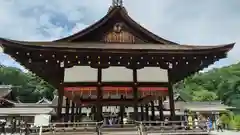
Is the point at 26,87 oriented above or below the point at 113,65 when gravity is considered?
above

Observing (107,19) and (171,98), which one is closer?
(171,98)

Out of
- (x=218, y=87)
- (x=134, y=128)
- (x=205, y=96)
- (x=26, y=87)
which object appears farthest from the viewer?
(x=26, y=87)

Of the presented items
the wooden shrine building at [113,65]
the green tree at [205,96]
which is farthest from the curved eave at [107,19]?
the green tree at [205,96]

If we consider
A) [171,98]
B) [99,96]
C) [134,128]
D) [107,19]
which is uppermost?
[107,19]

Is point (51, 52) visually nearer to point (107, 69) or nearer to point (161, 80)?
point (107, 69)

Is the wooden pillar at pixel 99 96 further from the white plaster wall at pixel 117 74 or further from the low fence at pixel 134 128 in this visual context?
the low fence at pixel 134 128

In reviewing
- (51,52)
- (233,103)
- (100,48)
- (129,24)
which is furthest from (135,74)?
(233,103)

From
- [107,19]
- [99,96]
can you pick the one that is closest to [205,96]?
[107,19]

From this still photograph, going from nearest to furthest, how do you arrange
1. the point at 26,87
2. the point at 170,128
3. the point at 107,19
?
the point at 170,128, the point at 107,19, the point at 26,87

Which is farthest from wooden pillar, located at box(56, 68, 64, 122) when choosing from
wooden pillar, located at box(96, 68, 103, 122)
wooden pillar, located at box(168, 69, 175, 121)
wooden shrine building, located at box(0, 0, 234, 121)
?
wooden pillar, located at box(168, 69, 175, 121)

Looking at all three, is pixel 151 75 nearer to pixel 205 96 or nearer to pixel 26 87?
pixel 205 96

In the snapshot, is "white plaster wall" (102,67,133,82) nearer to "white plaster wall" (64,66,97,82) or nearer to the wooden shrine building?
the wooden shrine building

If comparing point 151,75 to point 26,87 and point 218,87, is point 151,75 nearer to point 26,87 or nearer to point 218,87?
point 218,87

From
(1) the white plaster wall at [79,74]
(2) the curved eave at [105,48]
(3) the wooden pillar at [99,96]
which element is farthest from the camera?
(1) the white plaster wall at [79,74]
